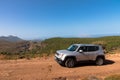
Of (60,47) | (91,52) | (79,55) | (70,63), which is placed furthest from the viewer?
(60,47)

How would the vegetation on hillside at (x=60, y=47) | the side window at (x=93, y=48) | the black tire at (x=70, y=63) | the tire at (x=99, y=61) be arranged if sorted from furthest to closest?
the vegetation on hillside at (x=60, y=47)
the tire at (x=99, y=61)
the side window at (x=93, y=48)
the black tire at (x=70, y=63)

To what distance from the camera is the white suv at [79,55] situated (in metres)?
14.1

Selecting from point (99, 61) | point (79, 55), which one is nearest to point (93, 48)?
point (99, 61)

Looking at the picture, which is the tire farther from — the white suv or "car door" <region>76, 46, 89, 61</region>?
"car door" <region>76, 46, 89, 61</region>

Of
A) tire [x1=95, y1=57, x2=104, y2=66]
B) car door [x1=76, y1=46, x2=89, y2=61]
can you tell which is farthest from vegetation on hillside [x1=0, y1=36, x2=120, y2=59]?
tire [x1=95, y1=57, x2=104, y2=66]

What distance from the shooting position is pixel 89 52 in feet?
49.5

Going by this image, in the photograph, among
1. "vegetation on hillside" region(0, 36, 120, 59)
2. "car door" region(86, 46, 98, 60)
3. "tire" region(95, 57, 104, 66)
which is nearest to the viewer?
"car door" region(86, 46, 98, 60)

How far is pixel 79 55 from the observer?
14.5 metres

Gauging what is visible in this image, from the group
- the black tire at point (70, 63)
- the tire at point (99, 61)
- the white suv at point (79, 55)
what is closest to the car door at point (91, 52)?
the white suv at point (79, 55)

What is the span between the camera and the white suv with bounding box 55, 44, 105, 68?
14.1 metres

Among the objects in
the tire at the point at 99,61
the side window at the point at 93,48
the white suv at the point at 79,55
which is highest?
the side window at the point at 93,48

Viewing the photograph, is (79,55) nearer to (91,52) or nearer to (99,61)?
(91,52)

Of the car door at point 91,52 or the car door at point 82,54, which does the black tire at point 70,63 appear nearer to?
the car door at point 82,54

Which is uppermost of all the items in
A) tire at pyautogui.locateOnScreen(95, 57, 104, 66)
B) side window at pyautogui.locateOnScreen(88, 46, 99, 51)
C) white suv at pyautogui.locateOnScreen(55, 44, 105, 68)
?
side window at pyautogui.locateOnScreen(88, 46, 99, 51)
